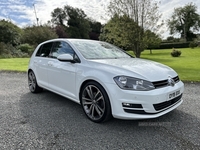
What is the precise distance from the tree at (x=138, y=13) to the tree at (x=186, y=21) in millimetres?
50457

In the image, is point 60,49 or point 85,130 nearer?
point 85,130

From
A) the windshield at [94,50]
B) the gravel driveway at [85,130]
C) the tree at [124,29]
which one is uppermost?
the tree at [124,29]

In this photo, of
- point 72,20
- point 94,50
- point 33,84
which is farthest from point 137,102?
point 72,20

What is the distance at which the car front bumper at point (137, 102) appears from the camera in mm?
2771

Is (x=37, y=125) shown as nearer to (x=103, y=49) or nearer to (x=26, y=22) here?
(x=103, y=49)

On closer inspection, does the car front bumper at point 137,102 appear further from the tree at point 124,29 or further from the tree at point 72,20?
the tree at point 72,20

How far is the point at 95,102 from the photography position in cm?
328

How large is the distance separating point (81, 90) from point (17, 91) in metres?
3.22

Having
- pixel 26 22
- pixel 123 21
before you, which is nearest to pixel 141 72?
pixel 123 21

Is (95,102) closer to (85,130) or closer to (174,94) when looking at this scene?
(85,130)

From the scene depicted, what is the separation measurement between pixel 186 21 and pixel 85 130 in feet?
→ 224

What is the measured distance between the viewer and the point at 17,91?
18.8 feet

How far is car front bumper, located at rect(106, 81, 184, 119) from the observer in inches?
109

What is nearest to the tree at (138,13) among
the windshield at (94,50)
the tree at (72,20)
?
the windshield at (94,50)
